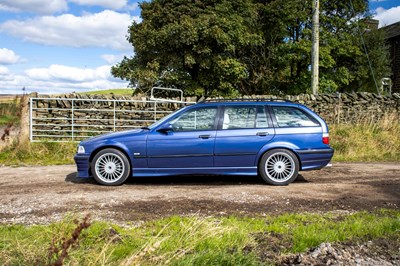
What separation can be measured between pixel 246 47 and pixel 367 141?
50.8 feet

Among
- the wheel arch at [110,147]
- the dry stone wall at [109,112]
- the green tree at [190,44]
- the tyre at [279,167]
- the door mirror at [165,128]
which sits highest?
the green tree at [190,44]

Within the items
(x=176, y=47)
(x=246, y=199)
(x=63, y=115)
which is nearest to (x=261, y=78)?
(x=176, y=47)

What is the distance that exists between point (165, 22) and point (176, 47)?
2.34 m

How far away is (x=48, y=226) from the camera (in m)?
4.65

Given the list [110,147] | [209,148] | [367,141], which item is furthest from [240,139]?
[367,141]

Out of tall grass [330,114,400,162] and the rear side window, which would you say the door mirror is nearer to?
the rear side window

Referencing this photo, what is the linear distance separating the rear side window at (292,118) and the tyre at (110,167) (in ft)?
10.0

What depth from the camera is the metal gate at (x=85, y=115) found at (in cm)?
1327

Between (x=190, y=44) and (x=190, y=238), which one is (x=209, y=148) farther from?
(x=190, y=44)

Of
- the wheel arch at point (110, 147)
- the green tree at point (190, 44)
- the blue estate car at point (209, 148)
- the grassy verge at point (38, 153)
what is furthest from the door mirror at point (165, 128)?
the green tree at point (190, 44)

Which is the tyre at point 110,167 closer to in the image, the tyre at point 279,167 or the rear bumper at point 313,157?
the tyre at point 279,167

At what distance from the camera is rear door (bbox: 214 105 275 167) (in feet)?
24.5

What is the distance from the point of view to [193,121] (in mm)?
7625

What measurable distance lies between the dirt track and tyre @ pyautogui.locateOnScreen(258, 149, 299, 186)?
0.21 m
